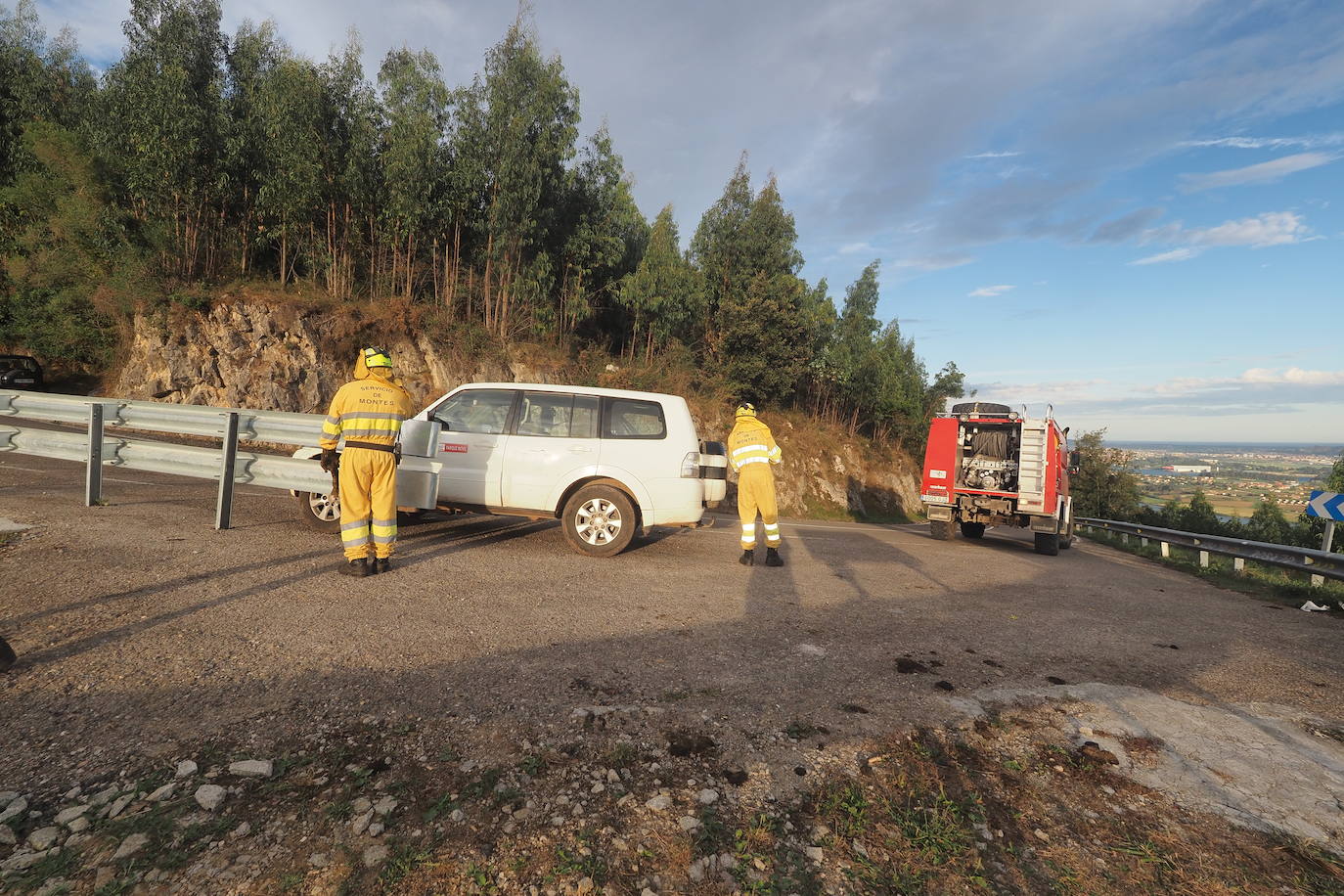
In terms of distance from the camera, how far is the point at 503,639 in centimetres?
397

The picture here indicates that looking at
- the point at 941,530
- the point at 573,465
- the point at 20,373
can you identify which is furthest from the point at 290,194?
the point at 941,530

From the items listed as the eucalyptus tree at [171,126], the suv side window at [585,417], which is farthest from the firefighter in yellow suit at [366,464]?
the eucalyptus tree at [171,126]

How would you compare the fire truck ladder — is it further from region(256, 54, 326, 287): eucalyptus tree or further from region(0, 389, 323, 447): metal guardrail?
region(256, 54, 326, 287): eucalyptus tree

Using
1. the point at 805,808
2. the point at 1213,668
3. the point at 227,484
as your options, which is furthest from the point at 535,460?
the point at 1213,668

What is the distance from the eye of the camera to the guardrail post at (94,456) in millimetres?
6422

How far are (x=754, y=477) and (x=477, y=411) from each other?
10.9ft

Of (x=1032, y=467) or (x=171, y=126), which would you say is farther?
(x=171, y=126)

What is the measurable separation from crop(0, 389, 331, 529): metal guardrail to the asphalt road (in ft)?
1.71

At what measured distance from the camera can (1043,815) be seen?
236cm

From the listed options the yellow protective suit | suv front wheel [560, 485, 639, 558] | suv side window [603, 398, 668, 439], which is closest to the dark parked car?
suv front wheel [560, 485, 639, 558]

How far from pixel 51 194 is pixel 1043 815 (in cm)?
3472

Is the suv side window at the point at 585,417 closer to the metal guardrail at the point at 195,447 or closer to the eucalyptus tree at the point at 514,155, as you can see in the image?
the metal guardrail at the point at 195,447

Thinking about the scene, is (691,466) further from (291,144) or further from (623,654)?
(291,144)

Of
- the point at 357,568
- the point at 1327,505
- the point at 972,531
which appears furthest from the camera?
the point at 972,531
